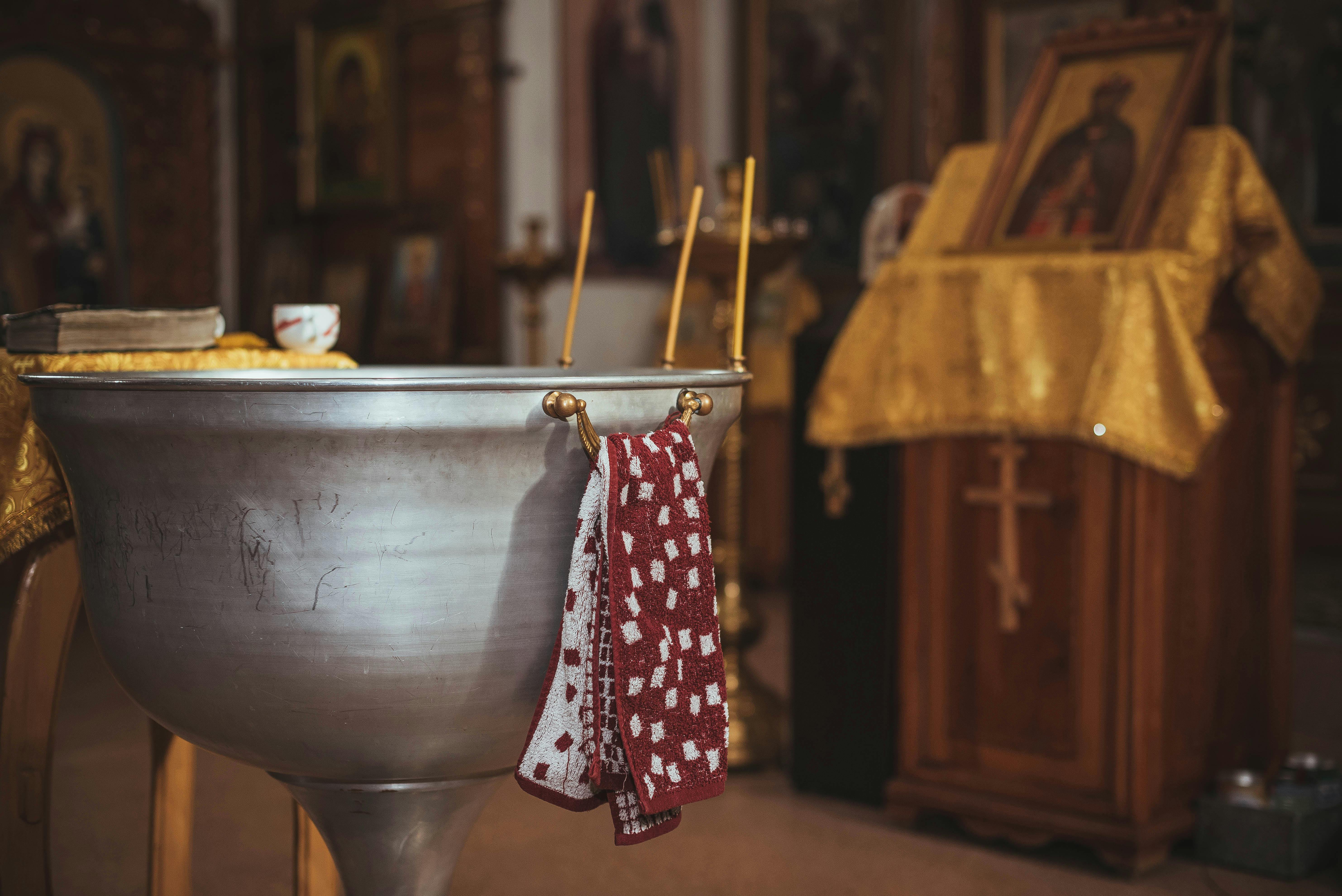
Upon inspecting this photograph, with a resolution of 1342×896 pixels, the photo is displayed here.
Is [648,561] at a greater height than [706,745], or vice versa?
[648,561]

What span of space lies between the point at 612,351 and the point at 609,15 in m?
1.43

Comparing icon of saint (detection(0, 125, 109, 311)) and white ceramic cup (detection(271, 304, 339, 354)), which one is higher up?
icon of saint (detection(0, 125, 109, 311))

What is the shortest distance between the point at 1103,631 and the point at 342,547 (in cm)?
195

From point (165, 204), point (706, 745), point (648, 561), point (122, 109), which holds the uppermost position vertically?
point (122, 109)

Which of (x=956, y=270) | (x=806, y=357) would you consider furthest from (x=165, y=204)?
(x=956, y=270)

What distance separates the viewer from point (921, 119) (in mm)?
5504

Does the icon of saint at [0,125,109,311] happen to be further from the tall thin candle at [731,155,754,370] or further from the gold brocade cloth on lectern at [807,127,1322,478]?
the tall thin candle at [731,155,754,370]

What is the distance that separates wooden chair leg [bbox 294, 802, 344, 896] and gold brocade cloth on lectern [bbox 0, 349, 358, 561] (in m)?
0.43

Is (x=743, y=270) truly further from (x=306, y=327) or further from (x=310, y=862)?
(x=310, y=862)

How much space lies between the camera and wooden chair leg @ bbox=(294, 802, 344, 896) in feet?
5.06

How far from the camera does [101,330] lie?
1.52 meters

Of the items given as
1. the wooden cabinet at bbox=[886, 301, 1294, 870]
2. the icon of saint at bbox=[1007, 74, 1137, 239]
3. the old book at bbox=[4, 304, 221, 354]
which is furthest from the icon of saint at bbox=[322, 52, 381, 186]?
the old book at bbox=[4, 304, 221, 354]

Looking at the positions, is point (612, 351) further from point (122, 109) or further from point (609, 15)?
point (122, 109)

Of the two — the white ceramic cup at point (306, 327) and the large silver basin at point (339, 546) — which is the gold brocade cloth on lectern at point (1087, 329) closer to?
the white ceramic cup at point (306, 327)
